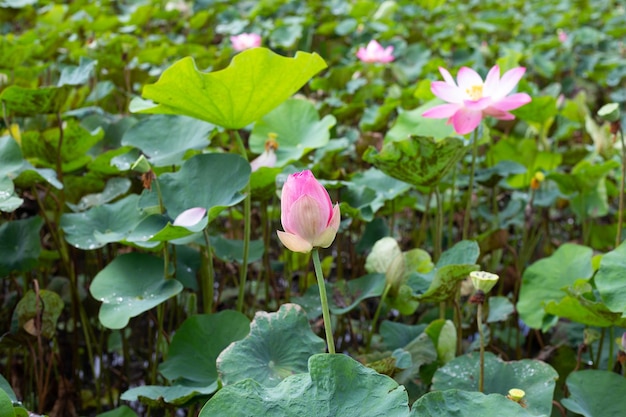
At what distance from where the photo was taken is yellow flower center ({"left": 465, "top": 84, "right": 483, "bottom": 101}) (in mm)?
1024

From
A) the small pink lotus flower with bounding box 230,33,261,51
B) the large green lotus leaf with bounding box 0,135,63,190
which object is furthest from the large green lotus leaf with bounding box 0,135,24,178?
the small pink lotus flower with bounding box 230,33,261,51

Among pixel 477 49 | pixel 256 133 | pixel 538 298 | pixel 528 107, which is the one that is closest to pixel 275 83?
pixel 256 133

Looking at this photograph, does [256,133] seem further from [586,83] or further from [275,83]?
[586,83]

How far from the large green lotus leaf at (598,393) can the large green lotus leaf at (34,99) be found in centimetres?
91

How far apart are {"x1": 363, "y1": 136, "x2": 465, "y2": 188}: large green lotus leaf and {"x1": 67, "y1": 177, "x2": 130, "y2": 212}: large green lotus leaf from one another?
46 cm

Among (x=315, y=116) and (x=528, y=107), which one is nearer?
(x=315, y=116)

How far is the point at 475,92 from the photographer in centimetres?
103

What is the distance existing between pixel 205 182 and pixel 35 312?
31 centimetres

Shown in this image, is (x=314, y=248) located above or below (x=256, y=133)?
above

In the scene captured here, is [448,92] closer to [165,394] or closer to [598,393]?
[598,393]

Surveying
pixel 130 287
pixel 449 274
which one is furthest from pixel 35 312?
pixel 449 274

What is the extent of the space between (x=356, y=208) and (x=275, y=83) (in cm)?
29

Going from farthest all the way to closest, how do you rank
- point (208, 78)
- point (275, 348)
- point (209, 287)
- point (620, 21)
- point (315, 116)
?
point (620, 21) → point (315, 116) → point (209, 287) → point (208, 78) → point (275, 348)

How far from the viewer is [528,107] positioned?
142cm
